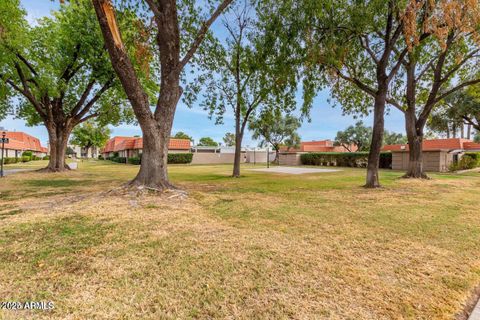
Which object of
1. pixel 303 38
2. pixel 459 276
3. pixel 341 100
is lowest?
pixel 459 276

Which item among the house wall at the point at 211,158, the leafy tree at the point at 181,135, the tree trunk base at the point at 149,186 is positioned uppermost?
the leafy tree at the point at 181,135

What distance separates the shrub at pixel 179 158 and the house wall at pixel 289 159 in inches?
504

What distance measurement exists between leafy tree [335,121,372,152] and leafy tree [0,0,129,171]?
3675 centimetres

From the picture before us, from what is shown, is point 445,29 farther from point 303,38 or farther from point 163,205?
point 163,205

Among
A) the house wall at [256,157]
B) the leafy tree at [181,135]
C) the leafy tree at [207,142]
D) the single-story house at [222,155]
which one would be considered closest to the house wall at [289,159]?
the single-story house at [222,155]

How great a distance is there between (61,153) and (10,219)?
13.9 m

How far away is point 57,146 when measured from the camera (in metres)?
15.1

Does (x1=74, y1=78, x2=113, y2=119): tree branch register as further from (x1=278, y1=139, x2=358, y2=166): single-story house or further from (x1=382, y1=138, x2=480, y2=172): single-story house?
(x1=278, y1=139, x2=358, y2=166): single-story house

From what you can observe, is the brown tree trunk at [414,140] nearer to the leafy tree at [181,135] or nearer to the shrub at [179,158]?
the shrub at [179,158]

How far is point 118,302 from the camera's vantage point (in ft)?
6.43

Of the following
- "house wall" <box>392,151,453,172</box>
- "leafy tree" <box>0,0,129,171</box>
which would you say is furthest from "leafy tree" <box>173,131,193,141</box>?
"house wall" <box>392,151,453,172</box>

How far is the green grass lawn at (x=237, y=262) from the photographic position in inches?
76.4

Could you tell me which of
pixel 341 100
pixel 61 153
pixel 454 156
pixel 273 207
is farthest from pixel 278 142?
pixel 273 207

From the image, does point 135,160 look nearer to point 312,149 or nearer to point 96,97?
point 96,97
